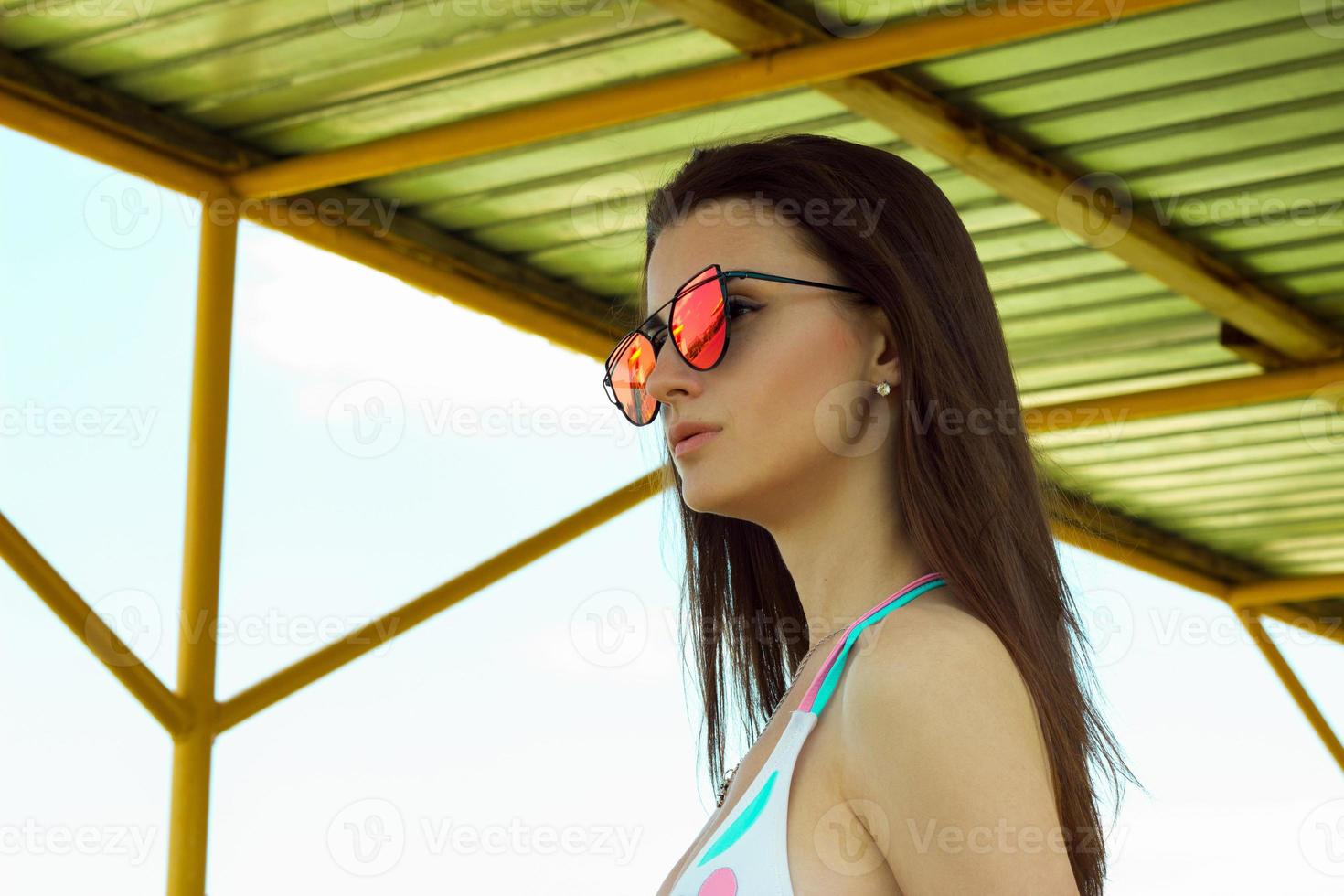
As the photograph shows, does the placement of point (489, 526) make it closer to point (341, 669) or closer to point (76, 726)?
point (341, 669)

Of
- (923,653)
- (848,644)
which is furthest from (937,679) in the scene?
(848,644)

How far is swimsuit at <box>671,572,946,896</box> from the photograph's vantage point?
1677 millimetres

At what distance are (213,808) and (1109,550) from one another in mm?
9614


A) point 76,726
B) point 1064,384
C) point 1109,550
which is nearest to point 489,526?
point 76,726

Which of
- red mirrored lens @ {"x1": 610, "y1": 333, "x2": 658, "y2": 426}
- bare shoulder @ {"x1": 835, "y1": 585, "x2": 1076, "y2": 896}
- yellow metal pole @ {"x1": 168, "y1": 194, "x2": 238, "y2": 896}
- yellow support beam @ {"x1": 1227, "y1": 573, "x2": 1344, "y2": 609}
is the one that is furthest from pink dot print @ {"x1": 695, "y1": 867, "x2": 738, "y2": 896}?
yellow support beam @ {"x1": 1227, "y1": 573, "x2": 1344, "y2": 609}

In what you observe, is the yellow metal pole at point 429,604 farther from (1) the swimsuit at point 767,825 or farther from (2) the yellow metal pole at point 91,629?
(1) the swimsuit at point 767,825

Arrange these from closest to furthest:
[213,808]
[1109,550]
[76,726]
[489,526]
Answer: [213,808] < [76,726] < [489,526] < [1109,550]

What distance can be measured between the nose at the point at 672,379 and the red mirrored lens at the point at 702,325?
1 cm

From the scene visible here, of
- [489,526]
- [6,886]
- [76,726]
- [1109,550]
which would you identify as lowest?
[6,886]

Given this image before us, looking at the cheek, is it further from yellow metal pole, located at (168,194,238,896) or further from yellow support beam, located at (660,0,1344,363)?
yellow metal pole, located at (168,194,238,896)

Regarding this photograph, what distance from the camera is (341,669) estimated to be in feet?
27.7

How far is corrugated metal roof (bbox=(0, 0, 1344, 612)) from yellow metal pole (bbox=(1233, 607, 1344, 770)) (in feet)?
22.4

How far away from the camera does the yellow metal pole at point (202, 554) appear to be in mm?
7398

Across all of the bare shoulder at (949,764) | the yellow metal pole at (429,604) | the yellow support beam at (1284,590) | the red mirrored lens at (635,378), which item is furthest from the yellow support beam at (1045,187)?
the yellow support beam at (1284,590)
